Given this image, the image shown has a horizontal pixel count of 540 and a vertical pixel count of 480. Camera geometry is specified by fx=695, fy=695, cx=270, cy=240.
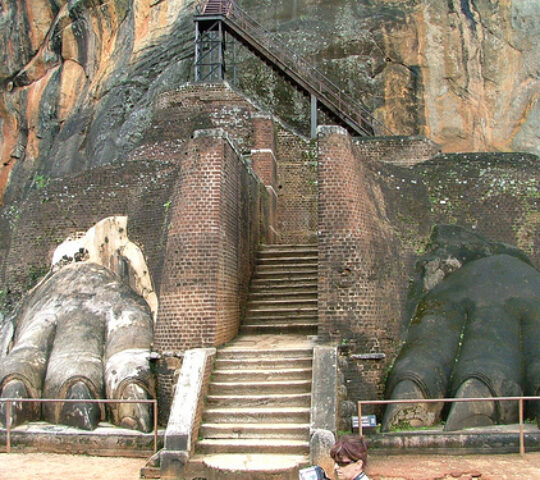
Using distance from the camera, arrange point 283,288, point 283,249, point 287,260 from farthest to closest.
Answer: point 283,249
point 287,260
point 283,288

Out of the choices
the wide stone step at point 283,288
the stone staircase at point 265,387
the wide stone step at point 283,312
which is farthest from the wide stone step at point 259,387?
the wide stone step at point 283,288

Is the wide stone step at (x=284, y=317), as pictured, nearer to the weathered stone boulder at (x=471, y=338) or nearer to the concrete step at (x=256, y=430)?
the weathered stone boulder at (x=471, y=338)

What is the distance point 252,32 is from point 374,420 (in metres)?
16.4

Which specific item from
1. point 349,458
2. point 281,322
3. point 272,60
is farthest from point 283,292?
point 349,458

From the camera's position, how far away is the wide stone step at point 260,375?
1045 centimetres

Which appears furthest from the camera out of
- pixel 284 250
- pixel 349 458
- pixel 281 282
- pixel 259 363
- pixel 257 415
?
pixel 284 250

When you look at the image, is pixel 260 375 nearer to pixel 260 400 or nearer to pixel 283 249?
pixel 260 400

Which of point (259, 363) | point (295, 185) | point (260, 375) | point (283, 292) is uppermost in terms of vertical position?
point (295, 185)

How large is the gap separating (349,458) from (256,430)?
5491mm

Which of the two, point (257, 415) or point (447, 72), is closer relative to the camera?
point (257, 415)

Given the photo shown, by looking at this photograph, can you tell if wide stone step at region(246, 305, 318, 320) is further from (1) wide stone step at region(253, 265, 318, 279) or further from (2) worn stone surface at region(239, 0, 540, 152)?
(2) worn stone surface at region(239, 0, 540, 152)

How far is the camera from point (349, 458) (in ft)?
14.1

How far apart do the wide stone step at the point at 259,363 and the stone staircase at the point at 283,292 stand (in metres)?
2.07

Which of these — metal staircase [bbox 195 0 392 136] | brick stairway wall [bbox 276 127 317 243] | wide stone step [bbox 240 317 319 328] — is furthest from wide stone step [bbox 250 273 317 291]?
metal staircase [bbox 195 0 392 136]
